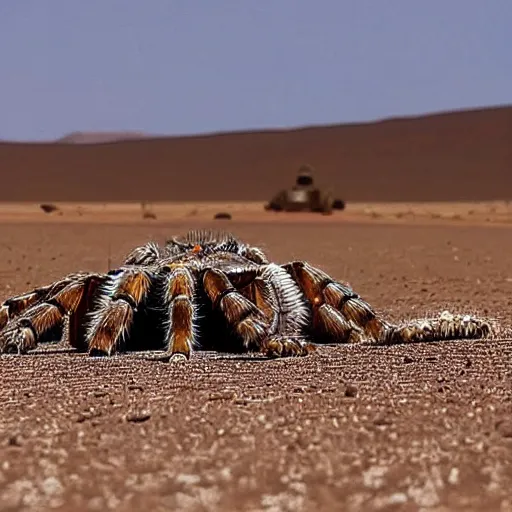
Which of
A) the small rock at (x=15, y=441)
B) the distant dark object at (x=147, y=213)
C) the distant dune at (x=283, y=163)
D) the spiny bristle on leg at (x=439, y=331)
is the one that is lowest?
the small rock at (x=15, y=441)

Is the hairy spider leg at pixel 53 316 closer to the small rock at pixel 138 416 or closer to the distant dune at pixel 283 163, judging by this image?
the small rock at pixel 138 416

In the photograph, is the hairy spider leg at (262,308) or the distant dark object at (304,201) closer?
the hairy spider leg at (262,308)

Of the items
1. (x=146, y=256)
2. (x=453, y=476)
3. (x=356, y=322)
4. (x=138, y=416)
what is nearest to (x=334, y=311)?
(x=356, y=322)

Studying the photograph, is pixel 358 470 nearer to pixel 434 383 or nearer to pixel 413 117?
pixel 434 383

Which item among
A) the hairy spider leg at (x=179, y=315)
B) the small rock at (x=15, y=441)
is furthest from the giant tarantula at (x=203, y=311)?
the small rock at (x=15, y=441)

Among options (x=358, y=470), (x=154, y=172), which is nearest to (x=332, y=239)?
(x=358, y=470)

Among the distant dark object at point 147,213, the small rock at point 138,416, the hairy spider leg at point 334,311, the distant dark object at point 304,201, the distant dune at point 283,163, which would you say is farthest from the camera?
the distant dune at point 283,163

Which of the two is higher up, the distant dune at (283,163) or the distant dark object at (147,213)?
the distant dune at (283,163)

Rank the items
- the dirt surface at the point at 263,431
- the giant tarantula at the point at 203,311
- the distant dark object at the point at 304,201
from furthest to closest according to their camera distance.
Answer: the distant dark object at the point at 304,201 < the giant tarantula at the point at 203,311 < the dirt surface at the point at 263,431
